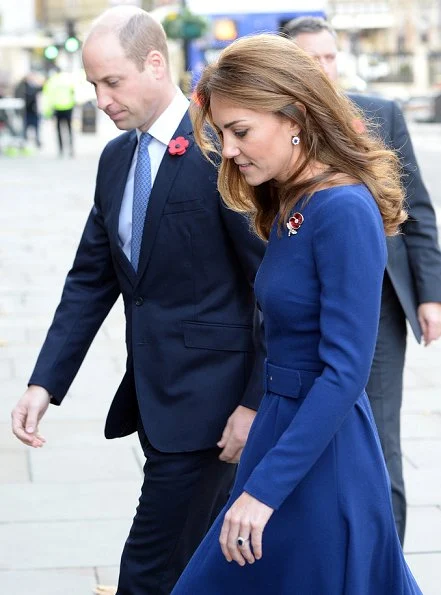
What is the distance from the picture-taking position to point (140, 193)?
3.26 m

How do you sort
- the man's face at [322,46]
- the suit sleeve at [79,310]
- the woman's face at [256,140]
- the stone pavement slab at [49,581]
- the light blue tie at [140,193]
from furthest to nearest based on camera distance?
1. the man's face at [322,46]
2. the stone pavement slab at [49,581]
3. the suit sleeve at [79,310]
4. the light blue tie at [140,193]
5. the woman's face at [256,140]

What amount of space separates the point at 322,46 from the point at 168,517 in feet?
6.16

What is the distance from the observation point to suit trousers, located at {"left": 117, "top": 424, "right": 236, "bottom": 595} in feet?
10.6

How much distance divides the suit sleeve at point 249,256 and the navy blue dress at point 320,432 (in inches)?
23.1

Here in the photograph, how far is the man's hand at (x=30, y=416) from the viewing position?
10.8 feet

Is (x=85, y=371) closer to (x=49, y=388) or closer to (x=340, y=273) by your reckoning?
(x=49, y=388)

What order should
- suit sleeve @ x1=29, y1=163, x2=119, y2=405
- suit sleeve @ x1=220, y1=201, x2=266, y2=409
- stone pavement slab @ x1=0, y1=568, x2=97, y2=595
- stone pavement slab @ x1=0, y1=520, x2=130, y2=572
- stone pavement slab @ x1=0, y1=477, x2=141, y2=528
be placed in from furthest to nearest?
stone pavement slab @ x1=0, y1=477, x2=141, y2=528, stone pavement slab @ x1=0, y1=520, x2=130, y2=572, stone pavement slab @ x1=0, y1=568, x2=97, y2=595, suit sleeve @ x1=29, y1=163, x2=119, y2=405, suit sleeve @ x1=220, y1=201, x2=266, y2=409

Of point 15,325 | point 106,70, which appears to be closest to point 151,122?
point 106,70

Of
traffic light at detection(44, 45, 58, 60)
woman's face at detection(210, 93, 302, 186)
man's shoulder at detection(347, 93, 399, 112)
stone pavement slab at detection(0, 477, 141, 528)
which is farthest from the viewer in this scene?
traffic light at detection(44, 45, 58, 60)

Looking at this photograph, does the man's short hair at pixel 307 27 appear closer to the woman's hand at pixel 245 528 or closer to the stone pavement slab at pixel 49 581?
the stone pavement slab at pixel 49 581

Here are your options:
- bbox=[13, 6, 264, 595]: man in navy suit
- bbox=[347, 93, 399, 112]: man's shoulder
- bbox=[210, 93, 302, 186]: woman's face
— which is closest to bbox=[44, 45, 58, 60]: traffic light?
bbox=[347, 93, 399, 112]: man's shoulder

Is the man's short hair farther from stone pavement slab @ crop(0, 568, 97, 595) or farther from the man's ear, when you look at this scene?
stone pavement slab @ crop(0, 568, 97, 595)

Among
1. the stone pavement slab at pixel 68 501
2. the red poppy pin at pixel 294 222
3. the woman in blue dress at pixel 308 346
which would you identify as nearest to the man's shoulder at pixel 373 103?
the woman in blue dress at pixel 308 346

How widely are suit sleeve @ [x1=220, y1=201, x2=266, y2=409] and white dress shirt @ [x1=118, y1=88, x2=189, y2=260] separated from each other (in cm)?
24
